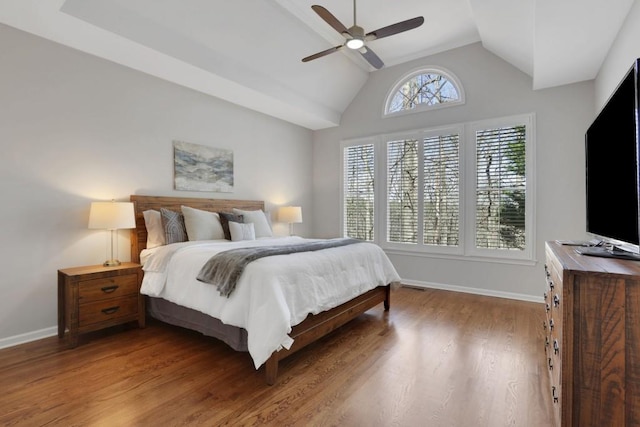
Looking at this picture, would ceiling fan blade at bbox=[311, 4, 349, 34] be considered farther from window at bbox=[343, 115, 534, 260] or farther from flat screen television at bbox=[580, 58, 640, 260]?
window at bbox=[343, 115, 534, 260]

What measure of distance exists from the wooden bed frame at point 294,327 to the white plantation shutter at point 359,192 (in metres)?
1.60

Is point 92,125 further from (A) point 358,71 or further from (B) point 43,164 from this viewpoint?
(A) point 358,71

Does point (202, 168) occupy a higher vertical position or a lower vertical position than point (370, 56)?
lower

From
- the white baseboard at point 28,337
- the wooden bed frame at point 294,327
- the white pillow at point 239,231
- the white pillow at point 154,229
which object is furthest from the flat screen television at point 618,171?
the white baseboard at point 28,337

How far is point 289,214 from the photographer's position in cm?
520

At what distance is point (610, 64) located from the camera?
9.91 feet

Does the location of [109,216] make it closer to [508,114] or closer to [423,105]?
[423,105]

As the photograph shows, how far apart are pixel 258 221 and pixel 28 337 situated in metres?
2.49

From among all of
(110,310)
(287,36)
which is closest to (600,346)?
(110,310)

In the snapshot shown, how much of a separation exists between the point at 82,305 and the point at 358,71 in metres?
4.74

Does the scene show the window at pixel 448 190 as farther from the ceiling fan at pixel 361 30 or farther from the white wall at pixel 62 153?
the white wall at pixel 62 153

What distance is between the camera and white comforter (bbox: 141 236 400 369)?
84.7 inches

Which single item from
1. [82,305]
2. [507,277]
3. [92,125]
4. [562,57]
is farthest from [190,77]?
[507,277]

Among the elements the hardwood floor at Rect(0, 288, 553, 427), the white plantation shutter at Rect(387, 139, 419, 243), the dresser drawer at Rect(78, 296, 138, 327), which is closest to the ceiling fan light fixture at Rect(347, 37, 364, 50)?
the white plantation shutter at Rect(387, 139, 419, 243)
